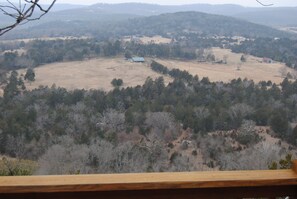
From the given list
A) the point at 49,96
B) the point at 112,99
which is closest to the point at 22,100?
the point at 49,96

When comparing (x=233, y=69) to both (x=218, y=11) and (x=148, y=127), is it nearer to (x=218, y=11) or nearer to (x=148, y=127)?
(x=148, y=127)

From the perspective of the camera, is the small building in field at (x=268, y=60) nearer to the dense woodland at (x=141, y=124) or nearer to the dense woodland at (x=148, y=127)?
the dense woodland at (x=148, y=127)

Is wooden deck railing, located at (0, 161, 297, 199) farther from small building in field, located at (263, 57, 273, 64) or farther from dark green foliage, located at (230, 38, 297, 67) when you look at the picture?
small building in field, located at (263, 57, 273, 64)

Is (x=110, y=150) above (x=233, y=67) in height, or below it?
above

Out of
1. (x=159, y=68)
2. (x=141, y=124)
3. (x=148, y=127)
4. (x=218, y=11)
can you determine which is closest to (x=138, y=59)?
(x=159, y=68)

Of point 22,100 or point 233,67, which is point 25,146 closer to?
point 22,100

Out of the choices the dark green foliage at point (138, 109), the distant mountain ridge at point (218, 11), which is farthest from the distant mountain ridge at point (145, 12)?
the dark green foliage at point (138, 109)
